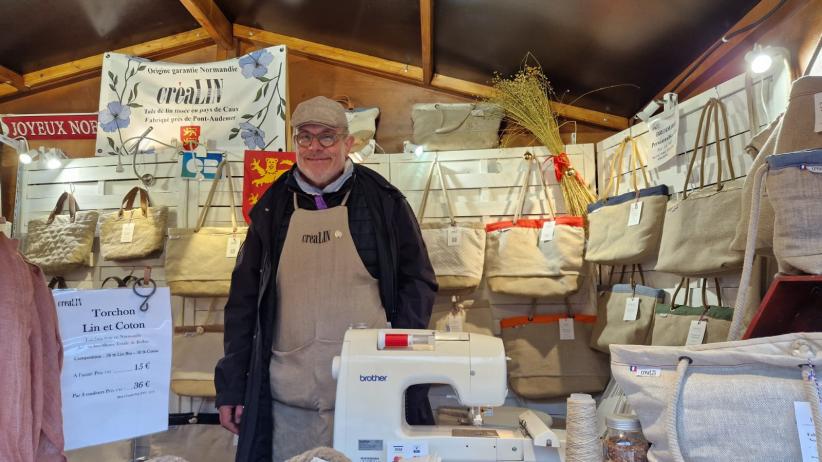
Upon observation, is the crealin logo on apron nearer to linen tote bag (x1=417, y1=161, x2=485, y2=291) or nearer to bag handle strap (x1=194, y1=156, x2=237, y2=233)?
linen tote bag (x1=417, y1=161, x2=485, y2=291)

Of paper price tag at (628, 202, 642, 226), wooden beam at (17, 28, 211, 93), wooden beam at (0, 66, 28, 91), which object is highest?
wooden beam at (17, 28, 211, 93)

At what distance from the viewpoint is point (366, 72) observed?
4.10 m

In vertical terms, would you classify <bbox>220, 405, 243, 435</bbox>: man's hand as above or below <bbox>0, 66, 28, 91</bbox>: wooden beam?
below

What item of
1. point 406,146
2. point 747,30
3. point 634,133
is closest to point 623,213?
point 634,133

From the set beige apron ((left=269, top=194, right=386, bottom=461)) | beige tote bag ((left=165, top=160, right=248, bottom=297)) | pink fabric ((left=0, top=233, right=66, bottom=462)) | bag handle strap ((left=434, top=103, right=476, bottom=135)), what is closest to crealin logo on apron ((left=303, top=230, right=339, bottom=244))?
beige apron ((left=269, top=194, right=386, bottom=461))

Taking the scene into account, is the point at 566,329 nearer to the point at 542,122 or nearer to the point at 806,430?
the point at 542,122

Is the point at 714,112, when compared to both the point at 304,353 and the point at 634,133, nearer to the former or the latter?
the point at 634,133

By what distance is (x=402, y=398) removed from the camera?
150 centimetres

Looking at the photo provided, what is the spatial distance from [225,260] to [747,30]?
2660mm

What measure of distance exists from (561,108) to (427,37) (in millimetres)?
976

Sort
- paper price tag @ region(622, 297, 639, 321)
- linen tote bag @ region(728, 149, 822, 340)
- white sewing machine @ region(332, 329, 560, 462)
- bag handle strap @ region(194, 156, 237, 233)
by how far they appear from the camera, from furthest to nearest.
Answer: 1. bag handle strap @ region(194, 156, 237, 233)
2. paper price tag @ region(622, 297, 639, 321)
3. white sewing machine @ region(332, 329, 560, 462)
4. linen tote bag @ region(728, 149, 822, 340)

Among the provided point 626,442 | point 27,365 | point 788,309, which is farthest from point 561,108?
point 27,365

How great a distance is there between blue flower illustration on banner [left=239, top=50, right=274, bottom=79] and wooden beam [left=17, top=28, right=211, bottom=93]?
0.74 metres

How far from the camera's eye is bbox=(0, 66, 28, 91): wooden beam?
163 inches
